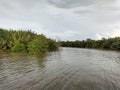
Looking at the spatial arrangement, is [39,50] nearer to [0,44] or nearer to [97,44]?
[0,44]

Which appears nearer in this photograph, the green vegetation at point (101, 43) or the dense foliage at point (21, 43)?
the dense foliage at point (21, 43)

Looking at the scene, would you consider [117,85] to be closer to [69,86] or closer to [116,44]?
→ [69,86]

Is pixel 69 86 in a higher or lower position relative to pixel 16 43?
lower

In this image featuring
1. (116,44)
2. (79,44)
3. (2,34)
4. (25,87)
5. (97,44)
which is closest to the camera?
(25,87)

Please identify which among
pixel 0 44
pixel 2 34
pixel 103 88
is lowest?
pixel 103 88

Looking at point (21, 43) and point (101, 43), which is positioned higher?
point (101, 43)

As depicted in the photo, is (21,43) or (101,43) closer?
(21,43)

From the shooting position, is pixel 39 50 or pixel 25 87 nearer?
pixel 25 87

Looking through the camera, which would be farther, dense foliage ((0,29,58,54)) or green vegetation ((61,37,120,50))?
green vegetation ((61,37,120,50))

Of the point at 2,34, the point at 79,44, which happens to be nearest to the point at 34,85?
the point at 2,34

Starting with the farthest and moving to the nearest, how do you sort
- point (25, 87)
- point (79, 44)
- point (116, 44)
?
point (79, 44)
point (116, 44)
point (25, 87)

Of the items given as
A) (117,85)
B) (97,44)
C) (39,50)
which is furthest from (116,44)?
(117,85)

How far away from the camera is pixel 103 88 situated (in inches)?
322

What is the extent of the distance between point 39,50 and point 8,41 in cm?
1013
